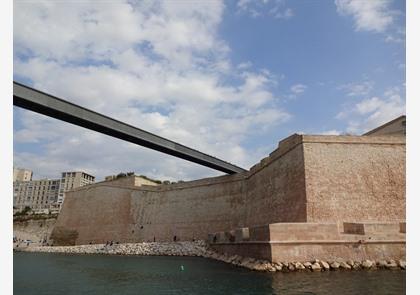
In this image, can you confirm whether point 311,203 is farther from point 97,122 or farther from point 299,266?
point 97,122

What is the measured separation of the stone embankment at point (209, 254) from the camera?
12.3 meters

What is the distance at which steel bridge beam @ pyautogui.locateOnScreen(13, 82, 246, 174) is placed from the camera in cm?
1482

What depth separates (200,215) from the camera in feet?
89.7

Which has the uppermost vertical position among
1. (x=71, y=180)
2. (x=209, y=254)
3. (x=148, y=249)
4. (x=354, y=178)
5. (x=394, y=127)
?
(x=394, y=127)

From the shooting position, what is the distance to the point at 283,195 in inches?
703

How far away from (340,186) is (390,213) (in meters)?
2.51

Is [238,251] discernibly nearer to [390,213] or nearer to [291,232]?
[291,232]

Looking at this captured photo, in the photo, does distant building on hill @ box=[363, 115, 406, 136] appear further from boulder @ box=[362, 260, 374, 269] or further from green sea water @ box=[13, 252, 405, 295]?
green sea water @ box=[13, 252, 405, 295]

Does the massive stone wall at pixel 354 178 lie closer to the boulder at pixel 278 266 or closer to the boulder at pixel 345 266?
the boulder at pixel 345 266

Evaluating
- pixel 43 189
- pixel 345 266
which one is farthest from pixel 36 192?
pixel 345 266

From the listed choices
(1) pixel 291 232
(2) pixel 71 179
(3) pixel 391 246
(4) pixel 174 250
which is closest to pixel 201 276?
(1) pixel 291 232

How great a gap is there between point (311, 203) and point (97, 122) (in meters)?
11.6

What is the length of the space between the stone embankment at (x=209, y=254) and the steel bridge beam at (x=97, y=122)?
21.3 feet

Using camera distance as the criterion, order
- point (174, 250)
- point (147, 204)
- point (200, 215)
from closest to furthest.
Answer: point (174, 250) < point (200, 215) < point (147, 204)
